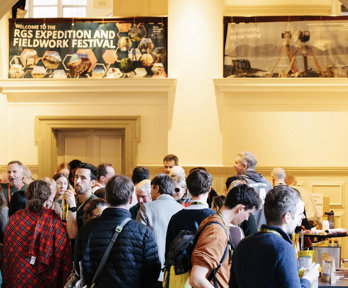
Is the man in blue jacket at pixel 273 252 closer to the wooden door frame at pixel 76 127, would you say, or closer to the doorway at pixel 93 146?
the wooden door frame at pixel 76 127

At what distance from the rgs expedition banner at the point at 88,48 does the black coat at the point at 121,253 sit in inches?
320

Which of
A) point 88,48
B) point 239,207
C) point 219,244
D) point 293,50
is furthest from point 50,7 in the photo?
point 219,244

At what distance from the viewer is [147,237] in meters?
4.49

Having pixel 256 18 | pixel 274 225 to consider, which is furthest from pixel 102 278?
pixel 256 18

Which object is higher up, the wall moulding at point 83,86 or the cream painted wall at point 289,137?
the wall moulding at point 83,86

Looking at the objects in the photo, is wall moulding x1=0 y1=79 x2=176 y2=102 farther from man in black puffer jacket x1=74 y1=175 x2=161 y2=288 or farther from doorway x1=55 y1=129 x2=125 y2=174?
man in black puffer jacket x1=74 y1=175 x2=161 y2=288

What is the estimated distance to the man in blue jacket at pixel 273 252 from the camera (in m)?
3.47

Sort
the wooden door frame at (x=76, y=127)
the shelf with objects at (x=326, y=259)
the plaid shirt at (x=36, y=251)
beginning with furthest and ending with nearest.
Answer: the wooden door frame at (x=76, y=127), the plaid shirt at (x=36, y=251), the shelf with objects at (x=326, y=259)

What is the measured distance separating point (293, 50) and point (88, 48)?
3.98 m

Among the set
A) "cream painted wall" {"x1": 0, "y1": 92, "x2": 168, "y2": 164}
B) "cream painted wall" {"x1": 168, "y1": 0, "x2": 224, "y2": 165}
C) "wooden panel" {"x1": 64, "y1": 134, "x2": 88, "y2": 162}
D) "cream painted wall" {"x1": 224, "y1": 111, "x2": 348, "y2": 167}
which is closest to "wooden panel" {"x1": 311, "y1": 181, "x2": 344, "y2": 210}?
"cream painted wall" {"x1": 224, "y1": 111, "x2": 348, "y2": 167}

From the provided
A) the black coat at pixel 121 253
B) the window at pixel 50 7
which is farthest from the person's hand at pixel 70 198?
the window at pixel 50 7

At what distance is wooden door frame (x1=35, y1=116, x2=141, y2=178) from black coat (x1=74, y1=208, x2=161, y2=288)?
318 inches

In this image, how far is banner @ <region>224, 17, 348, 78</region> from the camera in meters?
12.4

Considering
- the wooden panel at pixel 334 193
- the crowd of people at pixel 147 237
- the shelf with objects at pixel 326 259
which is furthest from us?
the wooden panel at pixel 334 193
